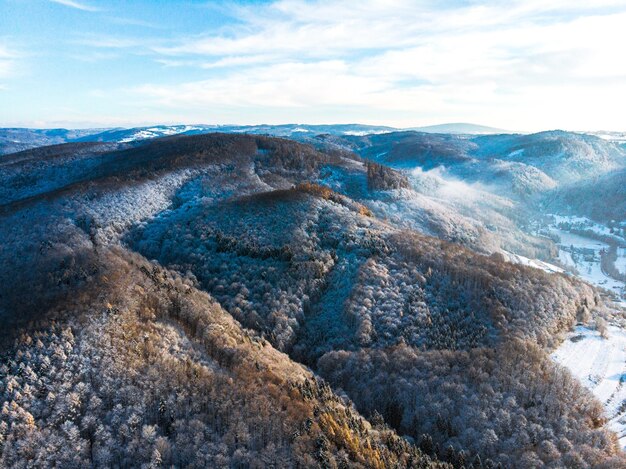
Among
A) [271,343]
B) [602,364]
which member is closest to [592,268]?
[602,364]

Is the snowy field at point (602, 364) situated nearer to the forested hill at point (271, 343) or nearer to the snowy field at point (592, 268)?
the forested hill at point (271, 343)

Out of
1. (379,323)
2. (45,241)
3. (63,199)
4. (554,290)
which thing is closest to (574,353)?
(554,290)

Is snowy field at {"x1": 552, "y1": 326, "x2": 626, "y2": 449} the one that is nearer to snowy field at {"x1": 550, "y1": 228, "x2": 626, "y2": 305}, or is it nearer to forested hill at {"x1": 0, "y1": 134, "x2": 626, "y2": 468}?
forested hill at {"x1": 0, "y1": 134, "x2": 626, "y2": 468}

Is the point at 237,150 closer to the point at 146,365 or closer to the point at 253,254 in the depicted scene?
the point at 253,254

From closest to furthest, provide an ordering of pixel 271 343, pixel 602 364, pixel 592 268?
pixel 602 364 → pixel 271 343 → pixel 592 268

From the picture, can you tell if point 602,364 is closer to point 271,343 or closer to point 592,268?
point 271,343

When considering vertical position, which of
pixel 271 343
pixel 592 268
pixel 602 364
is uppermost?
pixel 271 343

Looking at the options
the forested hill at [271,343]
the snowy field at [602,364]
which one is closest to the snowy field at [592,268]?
the snowy field at [602,364]
